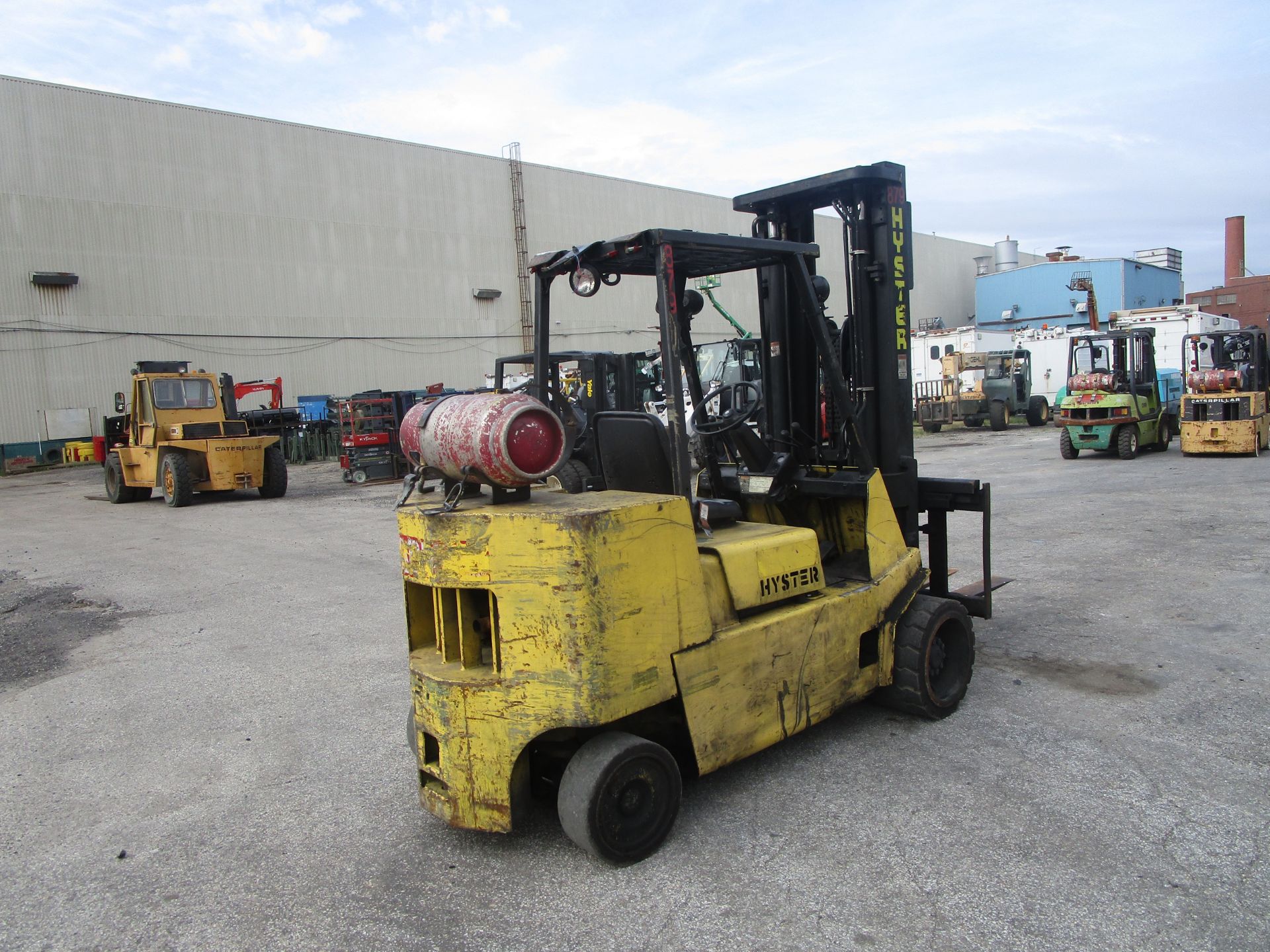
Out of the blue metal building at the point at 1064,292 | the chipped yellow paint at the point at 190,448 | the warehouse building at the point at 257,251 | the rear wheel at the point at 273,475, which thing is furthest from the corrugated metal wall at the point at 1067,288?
the chipped yellow paint at the point at 190,448

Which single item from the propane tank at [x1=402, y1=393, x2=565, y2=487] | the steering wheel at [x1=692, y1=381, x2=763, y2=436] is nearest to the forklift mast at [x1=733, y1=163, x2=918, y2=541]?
the steering wheel at [x1=692, y1=381, x2=763, y2=436]

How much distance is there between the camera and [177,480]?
16.0m

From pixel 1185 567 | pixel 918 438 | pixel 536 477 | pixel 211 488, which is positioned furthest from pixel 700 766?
pixel 918 438

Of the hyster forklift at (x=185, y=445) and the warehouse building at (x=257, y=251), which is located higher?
the warehouse building at (x=257, y=251)

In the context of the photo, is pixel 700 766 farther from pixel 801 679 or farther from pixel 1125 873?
pixel 1125 873

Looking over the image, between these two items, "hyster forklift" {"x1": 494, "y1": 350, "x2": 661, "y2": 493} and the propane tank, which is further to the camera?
"hyster forklift" {"x1": 494, "y1": 350, "x2": 661, "y2": 493}

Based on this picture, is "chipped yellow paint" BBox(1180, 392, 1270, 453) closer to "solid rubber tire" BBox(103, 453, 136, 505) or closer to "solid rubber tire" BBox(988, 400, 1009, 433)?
"solid rubber tire" BBox(988, 400, 1009, 433)

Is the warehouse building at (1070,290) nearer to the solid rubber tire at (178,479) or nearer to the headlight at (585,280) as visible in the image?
the solid rubber tire at (178,479)

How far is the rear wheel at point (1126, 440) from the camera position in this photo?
17.5 meters

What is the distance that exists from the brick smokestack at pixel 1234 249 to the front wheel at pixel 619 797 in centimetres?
6569

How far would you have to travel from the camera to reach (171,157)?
29250mm

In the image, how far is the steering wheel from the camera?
4.30 metres

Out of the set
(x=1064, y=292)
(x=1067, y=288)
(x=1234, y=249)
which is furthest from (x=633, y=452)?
(x=1234, y=249)

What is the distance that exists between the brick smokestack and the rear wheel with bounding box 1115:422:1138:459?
48477mm
